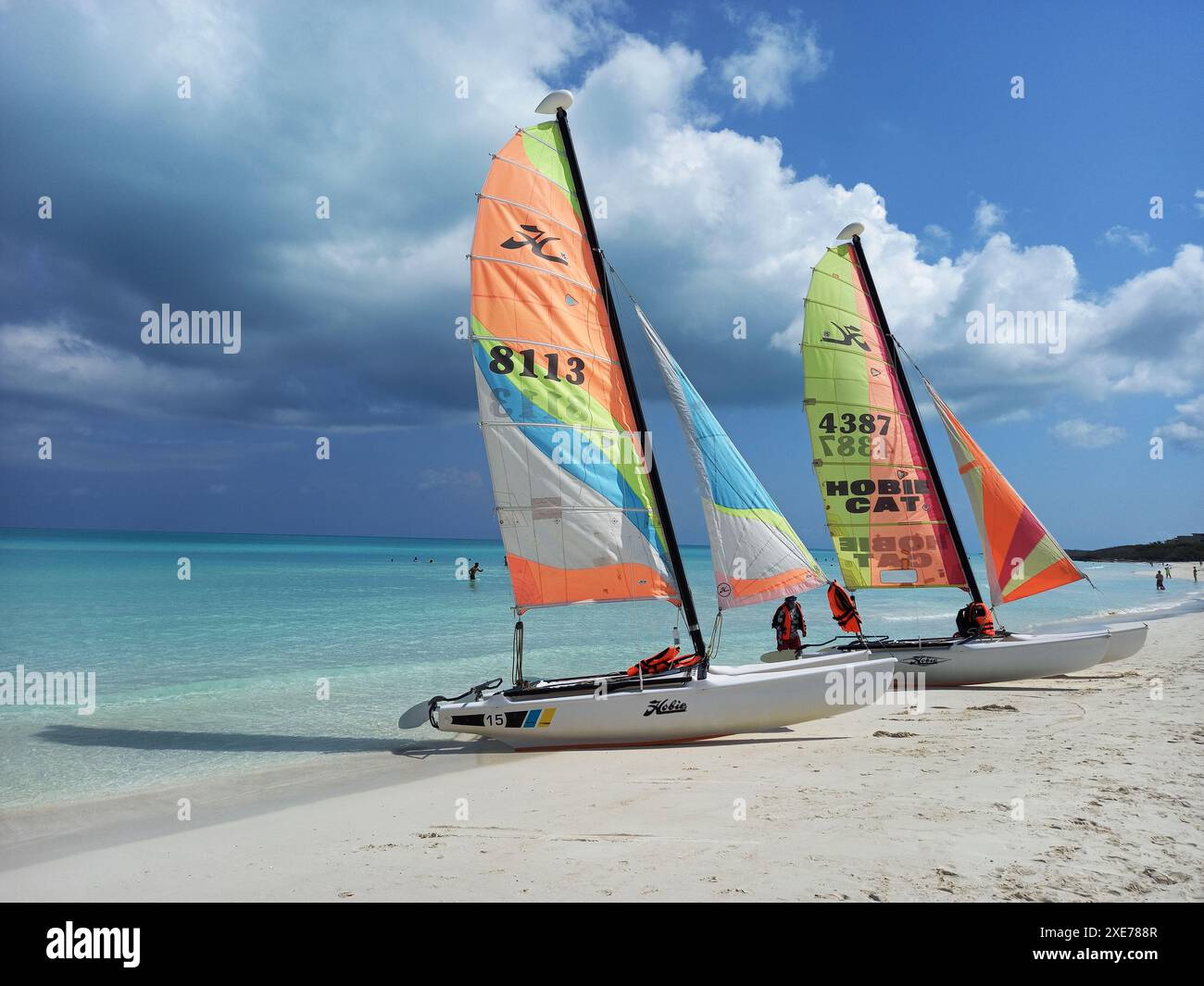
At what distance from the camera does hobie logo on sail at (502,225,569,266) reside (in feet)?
29.9

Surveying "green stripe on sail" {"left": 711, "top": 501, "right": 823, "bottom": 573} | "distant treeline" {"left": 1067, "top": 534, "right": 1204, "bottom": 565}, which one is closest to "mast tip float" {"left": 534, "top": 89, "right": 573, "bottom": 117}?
"green stripe on sail" {"left": 711, "top": 501, "right": 823, "bottom": 573}

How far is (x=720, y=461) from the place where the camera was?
945cm

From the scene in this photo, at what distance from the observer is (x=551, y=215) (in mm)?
9469

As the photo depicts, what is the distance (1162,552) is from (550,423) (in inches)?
4291

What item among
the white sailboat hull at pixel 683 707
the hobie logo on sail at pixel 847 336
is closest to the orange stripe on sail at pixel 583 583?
the white sailboat hull at pixel 683 707

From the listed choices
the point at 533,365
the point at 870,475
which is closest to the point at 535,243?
the point at 533,365

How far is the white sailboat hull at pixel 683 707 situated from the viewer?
8.18 metres

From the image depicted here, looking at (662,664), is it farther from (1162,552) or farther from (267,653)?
(1162,552)

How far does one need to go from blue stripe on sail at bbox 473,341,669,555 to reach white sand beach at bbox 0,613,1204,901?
2860 mm

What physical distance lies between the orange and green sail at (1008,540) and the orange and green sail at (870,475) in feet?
1.96

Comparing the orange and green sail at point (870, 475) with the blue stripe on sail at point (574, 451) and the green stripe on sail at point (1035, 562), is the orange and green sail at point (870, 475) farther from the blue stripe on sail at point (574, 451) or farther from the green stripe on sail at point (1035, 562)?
the blue stripe on sail at point (574, 451)
